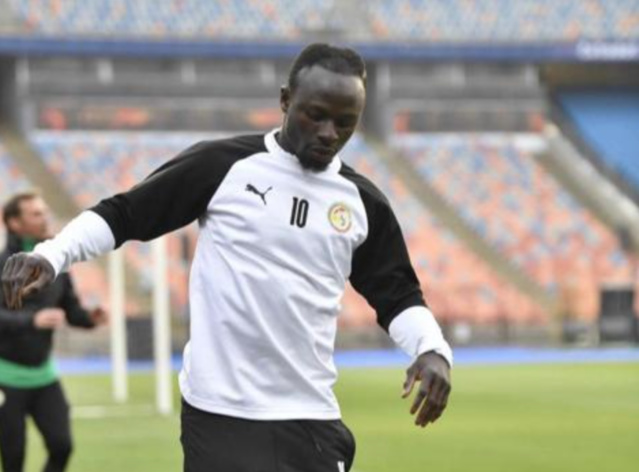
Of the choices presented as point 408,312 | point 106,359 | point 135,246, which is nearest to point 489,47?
point 135,246

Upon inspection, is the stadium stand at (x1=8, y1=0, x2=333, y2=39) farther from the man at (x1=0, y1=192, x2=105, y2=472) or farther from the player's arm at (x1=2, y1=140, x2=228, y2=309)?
the player's arm at (x1=2, y1=140, x2=228, y2=309)

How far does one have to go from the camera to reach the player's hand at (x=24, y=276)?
4113 millimetres

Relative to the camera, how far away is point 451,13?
46.2 m

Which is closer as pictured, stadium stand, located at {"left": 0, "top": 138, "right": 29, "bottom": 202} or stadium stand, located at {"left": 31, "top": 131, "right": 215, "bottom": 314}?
stadium stand, located at {"left": 0, "top": 138, "right": 29, "bottom": 202}

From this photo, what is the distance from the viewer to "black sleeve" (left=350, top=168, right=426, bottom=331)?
470 cm

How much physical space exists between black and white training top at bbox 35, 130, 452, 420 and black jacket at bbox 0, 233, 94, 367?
14.1 ft

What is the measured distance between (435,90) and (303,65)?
135 feet

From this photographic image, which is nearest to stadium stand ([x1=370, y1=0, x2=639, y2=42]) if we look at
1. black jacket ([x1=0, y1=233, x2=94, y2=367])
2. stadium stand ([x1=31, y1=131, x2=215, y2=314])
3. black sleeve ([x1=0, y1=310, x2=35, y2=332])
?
stadium stand ([x1=31, y1=131, x2=215, y2=314])

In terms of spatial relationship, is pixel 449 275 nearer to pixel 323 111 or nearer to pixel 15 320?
pixel 15 320

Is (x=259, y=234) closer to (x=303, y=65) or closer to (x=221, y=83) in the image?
(x=303, y=65)

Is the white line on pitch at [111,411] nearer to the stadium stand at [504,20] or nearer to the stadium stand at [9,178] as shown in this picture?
the stadium stand at [9,178]

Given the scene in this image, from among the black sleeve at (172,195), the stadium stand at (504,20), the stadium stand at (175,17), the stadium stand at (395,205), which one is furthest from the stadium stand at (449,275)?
the black sleeve at (172,195)

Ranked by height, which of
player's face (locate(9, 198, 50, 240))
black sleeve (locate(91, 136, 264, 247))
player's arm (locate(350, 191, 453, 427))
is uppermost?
black sleeve (locate(91, 136, 264, 247))

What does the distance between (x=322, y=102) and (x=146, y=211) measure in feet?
2.05
